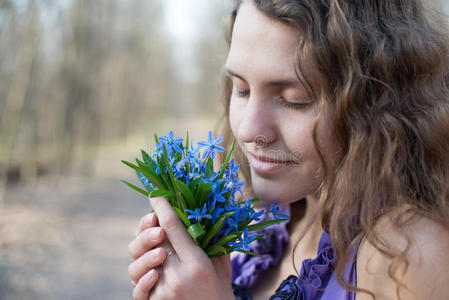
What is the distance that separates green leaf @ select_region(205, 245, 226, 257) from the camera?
1262 millimetres

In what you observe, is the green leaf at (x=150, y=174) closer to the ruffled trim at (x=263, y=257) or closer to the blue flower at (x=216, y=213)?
the blue flower at (x=216, y=213)

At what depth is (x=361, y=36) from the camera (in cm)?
129

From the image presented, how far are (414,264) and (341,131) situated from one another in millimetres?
459

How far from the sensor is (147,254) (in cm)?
129

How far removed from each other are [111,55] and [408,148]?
50.0 ft

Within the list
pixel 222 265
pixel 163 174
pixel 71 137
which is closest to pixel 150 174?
pixel 163 174

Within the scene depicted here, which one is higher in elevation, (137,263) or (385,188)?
(385,188)

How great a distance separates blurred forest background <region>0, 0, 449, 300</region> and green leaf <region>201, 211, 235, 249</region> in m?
0.41

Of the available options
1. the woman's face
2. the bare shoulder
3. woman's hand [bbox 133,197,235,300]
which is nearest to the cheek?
the woman's face

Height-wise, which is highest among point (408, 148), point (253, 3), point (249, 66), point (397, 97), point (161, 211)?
point (253, 3)

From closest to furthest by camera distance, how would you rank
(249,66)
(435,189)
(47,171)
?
1. (435,189)
2. (249,66)
3. (47,171)

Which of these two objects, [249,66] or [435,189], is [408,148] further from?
[249,66]

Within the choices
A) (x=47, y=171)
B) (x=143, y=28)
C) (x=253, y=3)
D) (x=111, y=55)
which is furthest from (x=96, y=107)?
(x=253, y=3)

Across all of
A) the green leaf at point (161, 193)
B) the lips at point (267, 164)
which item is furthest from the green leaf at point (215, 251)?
the lips at point (267, 164)
